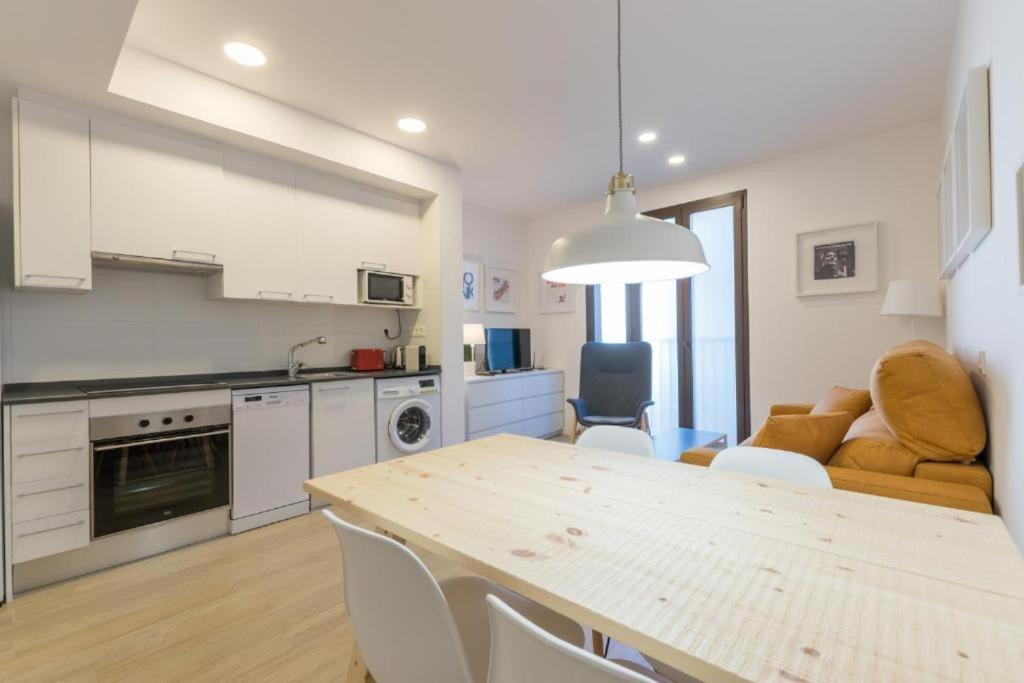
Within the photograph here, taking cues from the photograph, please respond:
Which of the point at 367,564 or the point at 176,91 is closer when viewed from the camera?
the point at 367,564

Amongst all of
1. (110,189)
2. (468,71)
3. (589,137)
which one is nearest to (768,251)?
(589,137)

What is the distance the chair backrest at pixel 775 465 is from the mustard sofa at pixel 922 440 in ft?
1.05

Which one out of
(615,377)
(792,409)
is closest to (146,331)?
(615,377)

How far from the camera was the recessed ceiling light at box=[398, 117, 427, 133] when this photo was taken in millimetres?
3113

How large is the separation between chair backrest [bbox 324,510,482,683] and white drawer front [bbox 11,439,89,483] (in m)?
2.01

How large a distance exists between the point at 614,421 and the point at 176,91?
3657mm

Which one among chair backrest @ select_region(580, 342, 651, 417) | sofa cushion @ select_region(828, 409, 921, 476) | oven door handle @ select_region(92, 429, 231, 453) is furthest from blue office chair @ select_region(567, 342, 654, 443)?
oven door handle @ select_region(92, 429, 231, 453)

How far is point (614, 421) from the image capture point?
156 inches

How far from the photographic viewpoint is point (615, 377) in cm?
436

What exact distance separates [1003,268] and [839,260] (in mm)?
2515

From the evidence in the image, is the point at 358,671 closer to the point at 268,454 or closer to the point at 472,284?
the point at 268,454

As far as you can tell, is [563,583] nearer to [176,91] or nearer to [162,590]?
[162,590]

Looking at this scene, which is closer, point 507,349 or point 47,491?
point 47,491

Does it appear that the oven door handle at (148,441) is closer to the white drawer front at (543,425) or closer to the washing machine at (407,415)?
the washing machine at (407,415)
